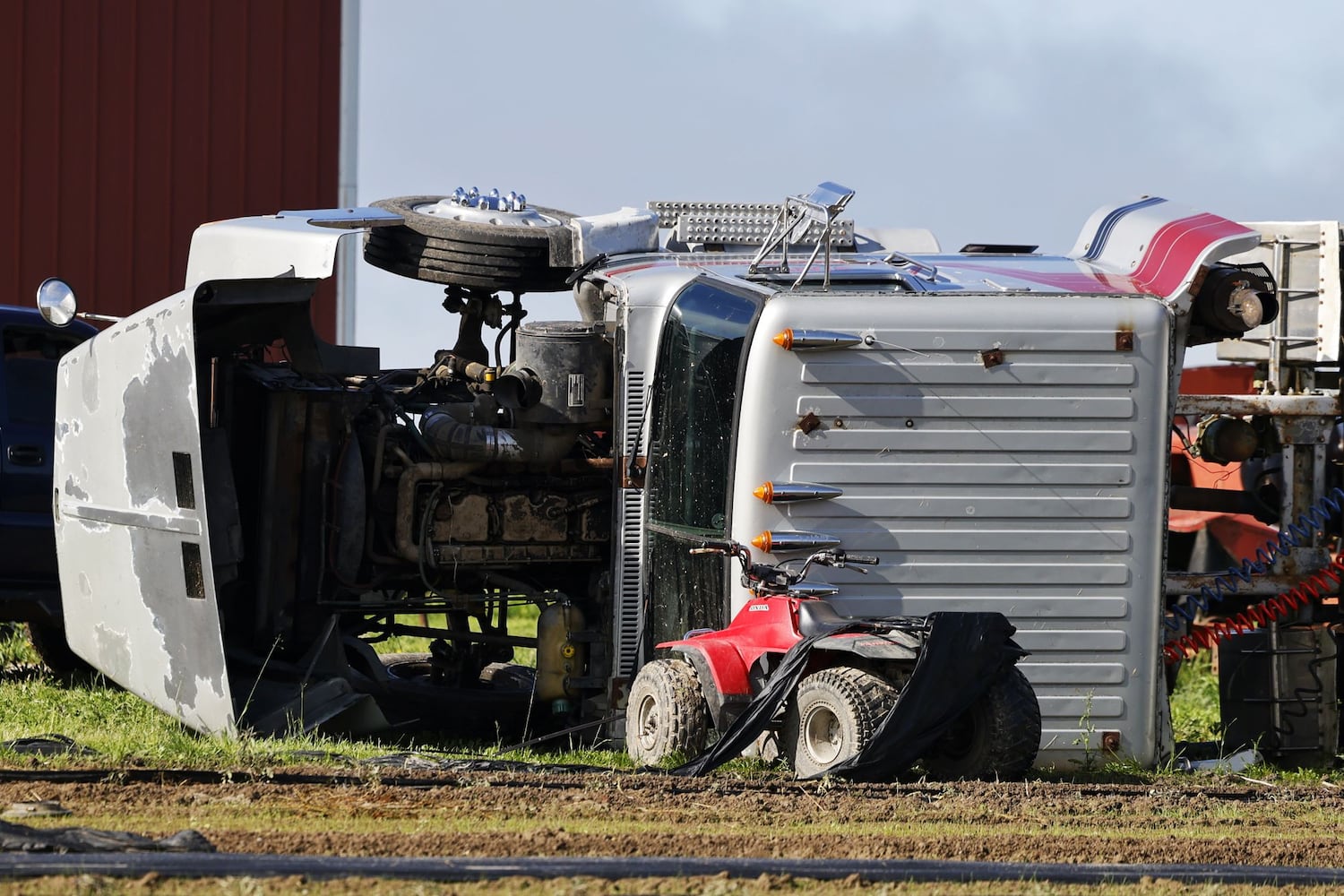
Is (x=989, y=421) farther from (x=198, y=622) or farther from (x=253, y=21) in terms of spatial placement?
(x=253, y=21)

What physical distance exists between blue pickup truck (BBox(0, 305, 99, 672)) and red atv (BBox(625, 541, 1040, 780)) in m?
4.29

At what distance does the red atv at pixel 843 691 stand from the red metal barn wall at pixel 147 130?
31.8ft

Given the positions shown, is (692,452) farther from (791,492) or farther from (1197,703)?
(1197,703)

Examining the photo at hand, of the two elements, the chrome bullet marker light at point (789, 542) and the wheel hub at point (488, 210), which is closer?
the chrome bullet marker light at point (789, 542)


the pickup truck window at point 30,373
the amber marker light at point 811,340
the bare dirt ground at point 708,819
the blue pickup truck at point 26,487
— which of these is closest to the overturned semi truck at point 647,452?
the amber marker light at point 811,340

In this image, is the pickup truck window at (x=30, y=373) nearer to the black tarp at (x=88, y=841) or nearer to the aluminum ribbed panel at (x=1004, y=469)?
the aluminum ribbed panel at (x=1004, y=469)

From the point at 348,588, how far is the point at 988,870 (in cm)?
446

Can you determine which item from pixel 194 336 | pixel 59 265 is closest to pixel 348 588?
pixel 194 336

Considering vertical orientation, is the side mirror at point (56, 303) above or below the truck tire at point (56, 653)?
above

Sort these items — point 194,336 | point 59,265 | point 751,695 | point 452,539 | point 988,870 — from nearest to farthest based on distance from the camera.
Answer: point 988,870
point 751,695
point 194,336
point 452,539
point 59,265

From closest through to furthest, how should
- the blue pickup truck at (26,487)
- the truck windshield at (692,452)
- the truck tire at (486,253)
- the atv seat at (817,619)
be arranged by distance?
the atv seat at (817,619), the truck windshield at (692,452), the truck tire at (486,253), the blue pickup truck at (26,487)

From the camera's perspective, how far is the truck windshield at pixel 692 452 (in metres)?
7.58

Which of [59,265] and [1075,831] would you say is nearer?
[1075,831]

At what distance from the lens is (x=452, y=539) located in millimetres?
8766
